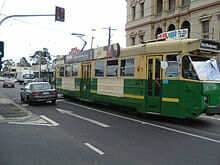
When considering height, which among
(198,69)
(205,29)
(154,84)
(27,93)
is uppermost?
(205,29)

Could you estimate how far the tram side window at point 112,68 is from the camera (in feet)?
68.0

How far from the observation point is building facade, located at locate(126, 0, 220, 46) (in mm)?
42500

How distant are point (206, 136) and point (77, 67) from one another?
15.6 metres

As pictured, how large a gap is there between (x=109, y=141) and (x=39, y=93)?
15.1 metres

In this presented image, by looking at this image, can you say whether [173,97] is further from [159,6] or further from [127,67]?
[159,6]

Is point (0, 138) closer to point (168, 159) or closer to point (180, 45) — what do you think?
point (168, 159)

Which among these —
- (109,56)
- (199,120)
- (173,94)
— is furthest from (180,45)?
(109,56)

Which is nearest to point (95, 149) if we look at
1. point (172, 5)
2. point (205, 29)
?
point (205, 29)

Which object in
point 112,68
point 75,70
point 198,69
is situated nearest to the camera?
point 198,69

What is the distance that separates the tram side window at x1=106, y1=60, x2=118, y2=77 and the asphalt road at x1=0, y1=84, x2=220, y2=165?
3.46 metres

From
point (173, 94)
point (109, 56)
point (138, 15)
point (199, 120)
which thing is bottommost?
point (199, 120)

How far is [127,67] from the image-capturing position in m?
19.4

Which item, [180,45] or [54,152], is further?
[180,45]

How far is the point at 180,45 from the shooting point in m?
15.9
